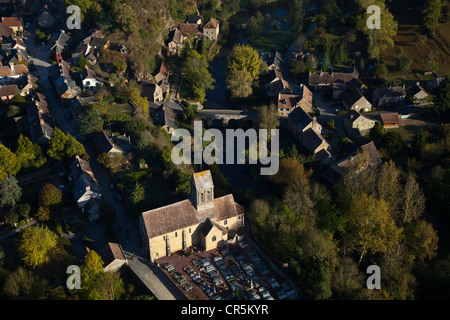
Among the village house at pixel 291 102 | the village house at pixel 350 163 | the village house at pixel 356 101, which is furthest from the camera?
the village house at pixel 356 101

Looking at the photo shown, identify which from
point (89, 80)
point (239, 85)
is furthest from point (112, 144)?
point (239, 85)

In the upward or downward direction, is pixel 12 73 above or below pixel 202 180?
above

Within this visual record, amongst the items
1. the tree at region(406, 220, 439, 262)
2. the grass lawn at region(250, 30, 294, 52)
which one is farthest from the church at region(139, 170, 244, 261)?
the grass lawn at region(250, 30, 294, 52)

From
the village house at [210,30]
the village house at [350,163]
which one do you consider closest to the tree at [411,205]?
the village house at [350,163]

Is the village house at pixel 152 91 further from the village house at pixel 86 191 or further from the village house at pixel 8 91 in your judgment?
the village house at pixel 86 191

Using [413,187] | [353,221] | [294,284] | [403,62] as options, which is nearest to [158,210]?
[294,284]

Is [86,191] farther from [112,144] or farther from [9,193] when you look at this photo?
[112,144]
